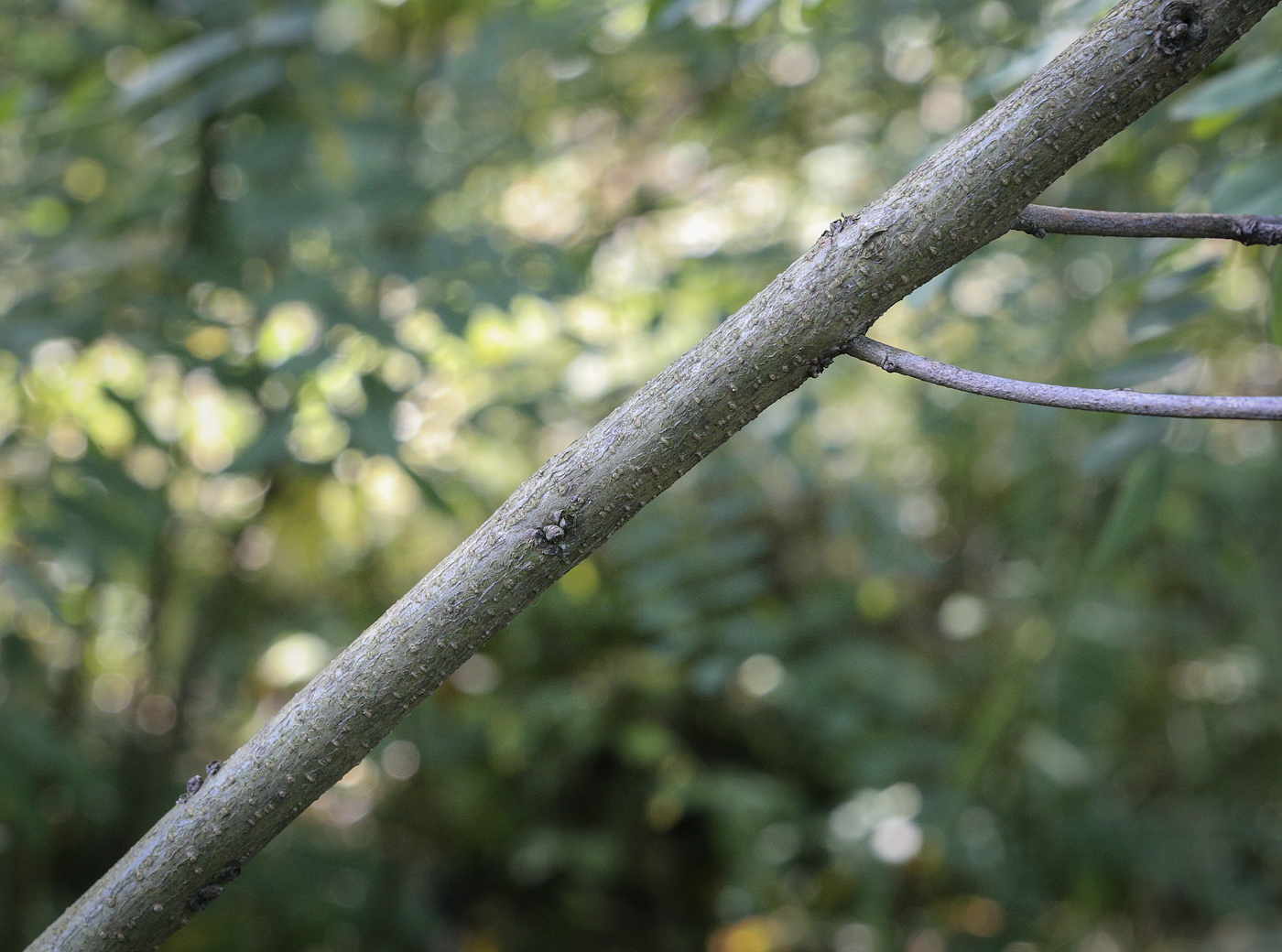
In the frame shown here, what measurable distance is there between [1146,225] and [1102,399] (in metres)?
0.09

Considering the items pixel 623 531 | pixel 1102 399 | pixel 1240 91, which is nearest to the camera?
pixel 1102 399

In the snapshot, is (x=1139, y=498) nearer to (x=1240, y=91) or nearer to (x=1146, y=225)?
(x=1240, y=91)

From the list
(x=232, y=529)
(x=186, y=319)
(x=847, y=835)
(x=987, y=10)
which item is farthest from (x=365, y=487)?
(x=987, y=10)

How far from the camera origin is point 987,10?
1138mm

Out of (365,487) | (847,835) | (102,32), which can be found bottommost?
(847,835)

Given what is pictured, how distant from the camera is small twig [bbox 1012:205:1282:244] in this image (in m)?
0.39

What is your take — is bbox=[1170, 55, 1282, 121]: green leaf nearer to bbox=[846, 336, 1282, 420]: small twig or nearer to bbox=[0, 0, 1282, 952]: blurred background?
bbox=[0, 0, 1282, 952]: blurred background

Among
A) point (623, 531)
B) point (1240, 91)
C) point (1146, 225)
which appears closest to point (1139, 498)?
point (1240, 91)

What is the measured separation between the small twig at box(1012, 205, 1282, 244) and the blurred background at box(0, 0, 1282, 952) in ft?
1.43

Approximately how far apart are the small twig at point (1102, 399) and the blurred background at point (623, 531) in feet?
1.72

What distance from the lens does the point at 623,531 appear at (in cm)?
123

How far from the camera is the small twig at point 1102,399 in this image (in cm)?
33

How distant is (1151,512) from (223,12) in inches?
38.1

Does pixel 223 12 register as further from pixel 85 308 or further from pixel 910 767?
pixel 910 767
